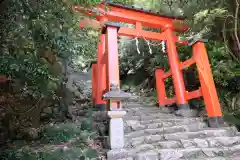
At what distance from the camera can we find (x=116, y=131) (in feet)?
15.6

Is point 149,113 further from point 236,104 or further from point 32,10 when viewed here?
point 32,10

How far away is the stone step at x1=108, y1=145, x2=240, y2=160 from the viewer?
443 cm

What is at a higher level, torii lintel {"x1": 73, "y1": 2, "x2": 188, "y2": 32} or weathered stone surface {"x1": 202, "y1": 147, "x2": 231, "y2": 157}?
torii lintel {"x1": 73, "y1": 2, "x2": 188, "y2": 32}

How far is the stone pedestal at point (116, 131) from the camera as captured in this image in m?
4.70

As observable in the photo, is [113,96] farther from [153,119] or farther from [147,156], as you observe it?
[153,119]

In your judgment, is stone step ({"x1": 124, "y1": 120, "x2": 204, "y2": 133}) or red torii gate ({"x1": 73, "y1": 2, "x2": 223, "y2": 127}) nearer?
red torii gate ({"x1": 73, "y1": 2, "x2": 223, "y2": 127})

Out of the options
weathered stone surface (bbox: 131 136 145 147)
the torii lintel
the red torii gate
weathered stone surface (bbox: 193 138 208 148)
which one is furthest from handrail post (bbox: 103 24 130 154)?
weathered stone surface (bbox: 193 138 208 148)

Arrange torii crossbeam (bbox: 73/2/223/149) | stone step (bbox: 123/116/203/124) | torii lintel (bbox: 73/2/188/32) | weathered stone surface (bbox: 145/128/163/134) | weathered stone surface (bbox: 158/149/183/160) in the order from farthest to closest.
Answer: torii lintel (bbox: 73/2/188/32) < stone step (bbox: 123/116/203/124) < weathered stone surface (bbox: 145/128/163/134) < torii crossbeam (bbox: 73/2/223/149) < weathered stone surface (bbox: 158/149/183/160)

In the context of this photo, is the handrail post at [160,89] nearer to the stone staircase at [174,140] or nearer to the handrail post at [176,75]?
the handrail post at [176,75]

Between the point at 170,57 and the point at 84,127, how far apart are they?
3.91 metres

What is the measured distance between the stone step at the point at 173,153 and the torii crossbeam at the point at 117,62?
27cm

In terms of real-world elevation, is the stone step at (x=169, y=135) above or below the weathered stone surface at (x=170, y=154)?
above

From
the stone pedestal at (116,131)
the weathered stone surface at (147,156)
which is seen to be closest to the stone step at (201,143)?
the weathered stone surface at (147,156)

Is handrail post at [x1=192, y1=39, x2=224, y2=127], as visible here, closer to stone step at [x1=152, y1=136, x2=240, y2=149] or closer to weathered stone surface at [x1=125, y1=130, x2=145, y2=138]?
stone step at [x1=152, y1=136, x2=240, y2=149]
